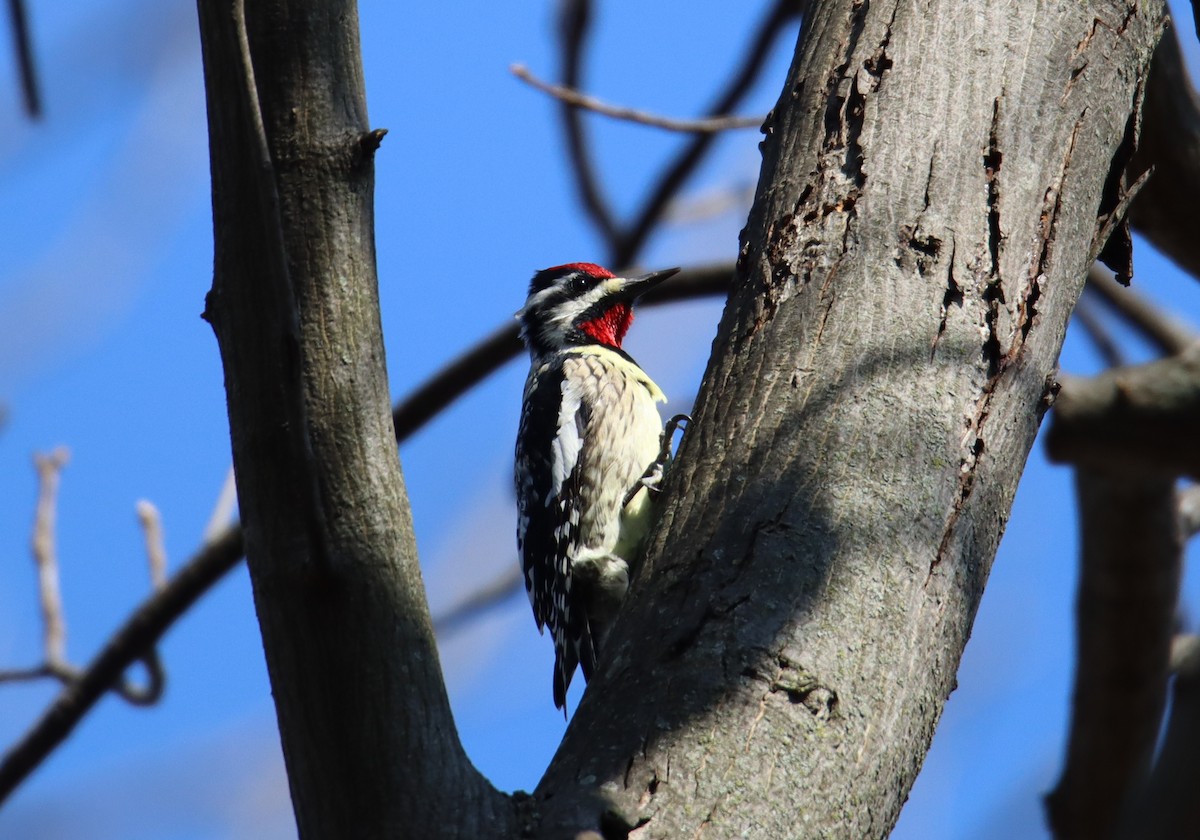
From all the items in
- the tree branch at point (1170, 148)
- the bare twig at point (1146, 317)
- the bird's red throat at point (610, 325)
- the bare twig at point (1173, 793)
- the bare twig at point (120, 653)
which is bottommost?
the bare twig at point (1173, 793)

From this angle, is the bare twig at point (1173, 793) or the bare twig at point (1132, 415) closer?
the bare twig at point (1173, 793)

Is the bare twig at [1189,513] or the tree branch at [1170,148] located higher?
the tree branch at [1170,148]

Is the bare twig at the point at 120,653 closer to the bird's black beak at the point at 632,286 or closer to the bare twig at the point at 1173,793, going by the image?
the bird's black beak at the point at 632,286

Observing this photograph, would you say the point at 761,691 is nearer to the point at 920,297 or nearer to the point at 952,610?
the point at 952,610

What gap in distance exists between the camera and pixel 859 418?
6.37 feet

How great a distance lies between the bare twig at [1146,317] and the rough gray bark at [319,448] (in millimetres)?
3598

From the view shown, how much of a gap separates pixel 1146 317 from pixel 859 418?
3.27 meters

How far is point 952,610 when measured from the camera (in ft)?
6.00

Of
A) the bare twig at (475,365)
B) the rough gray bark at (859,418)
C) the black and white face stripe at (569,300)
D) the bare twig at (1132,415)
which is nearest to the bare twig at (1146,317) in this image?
the bare twig at (1132,415)

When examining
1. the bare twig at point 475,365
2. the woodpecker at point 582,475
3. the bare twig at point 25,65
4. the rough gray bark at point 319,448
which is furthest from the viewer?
the bare twig at point 475,365

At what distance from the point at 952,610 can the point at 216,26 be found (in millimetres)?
1242

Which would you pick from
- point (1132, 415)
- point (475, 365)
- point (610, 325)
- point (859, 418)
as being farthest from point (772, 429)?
point (610, 325)

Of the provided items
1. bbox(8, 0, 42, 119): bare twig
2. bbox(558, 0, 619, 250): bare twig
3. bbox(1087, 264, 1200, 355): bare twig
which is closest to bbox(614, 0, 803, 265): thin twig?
bbox(558, 0, 619, 250): bare twig

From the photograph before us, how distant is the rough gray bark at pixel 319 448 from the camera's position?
156cm
